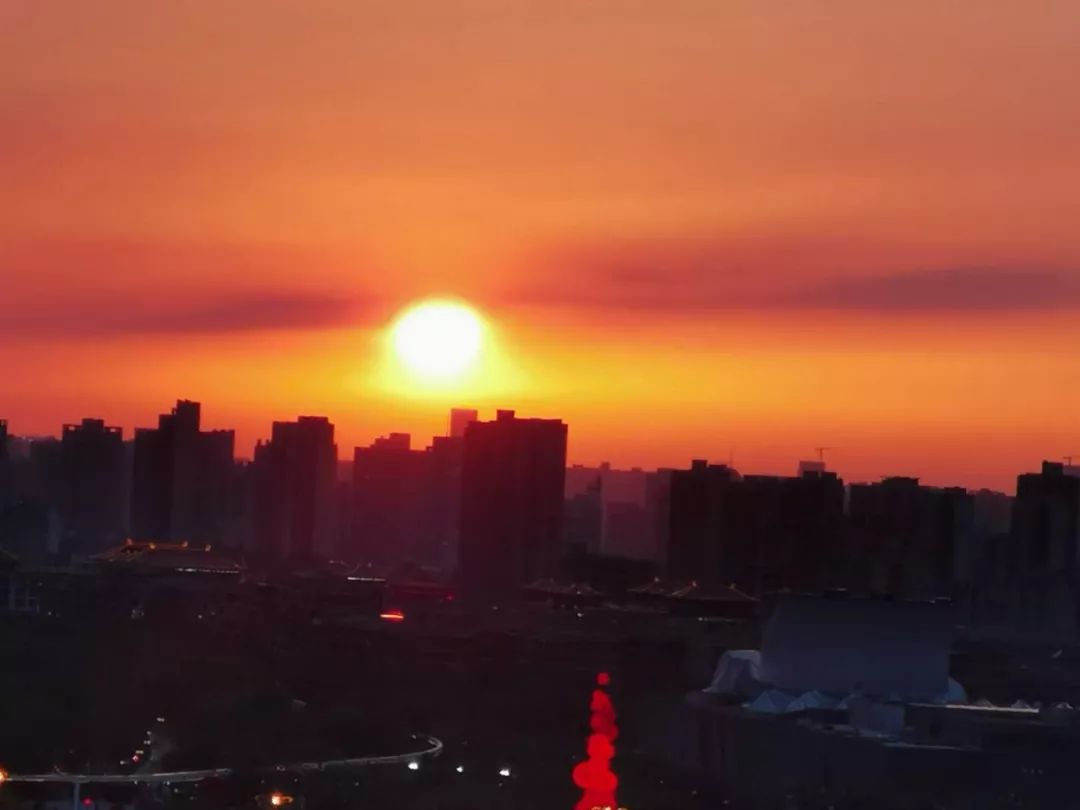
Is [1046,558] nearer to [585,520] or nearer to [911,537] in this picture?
[911,537]

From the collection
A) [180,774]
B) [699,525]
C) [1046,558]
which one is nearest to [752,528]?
[699,525]

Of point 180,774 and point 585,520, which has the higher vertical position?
point 585,520

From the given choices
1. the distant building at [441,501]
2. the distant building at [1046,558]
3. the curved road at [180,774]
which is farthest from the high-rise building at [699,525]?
the curved road at [180,774]

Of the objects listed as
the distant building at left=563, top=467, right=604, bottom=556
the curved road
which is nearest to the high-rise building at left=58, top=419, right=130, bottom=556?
the distant building at left=563, top=467, right=604, bottom=556

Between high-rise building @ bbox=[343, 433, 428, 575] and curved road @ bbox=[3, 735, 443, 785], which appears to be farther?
high-rise building @ bbox=[343, 433, 428, 575]

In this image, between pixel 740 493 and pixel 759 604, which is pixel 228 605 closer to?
pixel 759 604

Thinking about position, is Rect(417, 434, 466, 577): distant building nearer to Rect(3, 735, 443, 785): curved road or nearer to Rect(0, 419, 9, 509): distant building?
Rect(0, 419, 9, 509): distant building

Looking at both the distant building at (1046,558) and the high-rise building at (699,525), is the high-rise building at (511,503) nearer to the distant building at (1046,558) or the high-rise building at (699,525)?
the high-rise building at (699,525)
